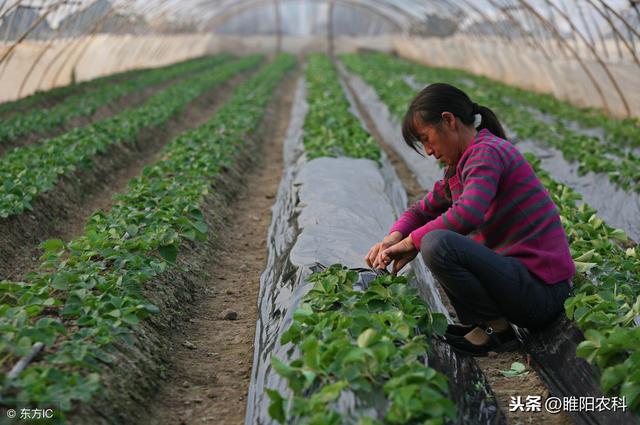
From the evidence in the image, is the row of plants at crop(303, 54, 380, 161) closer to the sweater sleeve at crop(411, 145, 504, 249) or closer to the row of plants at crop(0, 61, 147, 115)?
the sweater sleeve at crop(411, 145, 504, 249)

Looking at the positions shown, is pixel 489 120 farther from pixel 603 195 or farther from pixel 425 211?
pixel 603 195

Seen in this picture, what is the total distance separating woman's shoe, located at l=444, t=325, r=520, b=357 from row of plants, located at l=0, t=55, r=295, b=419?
1.79 metres

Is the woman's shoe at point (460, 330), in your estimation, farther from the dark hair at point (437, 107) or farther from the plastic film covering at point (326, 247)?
the dark hair at point (437, 107)

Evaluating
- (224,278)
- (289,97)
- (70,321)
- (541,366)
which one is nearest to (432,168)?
(224,278)

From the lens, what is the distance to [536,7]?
712 inches

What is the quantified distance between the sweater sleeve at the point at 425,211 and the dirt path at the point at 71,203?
279 centimetres

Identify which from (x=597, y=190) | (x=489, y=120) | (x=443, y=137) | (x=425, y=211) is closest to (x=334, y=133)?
(x=597, y=190)

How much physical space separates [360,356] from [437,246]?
93 cm

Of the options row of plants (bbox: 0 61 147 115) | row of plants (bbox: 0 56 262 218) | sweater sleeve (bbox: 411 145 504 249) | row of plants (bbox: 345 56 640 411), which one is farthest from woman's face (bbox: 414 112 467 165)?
row of plants (bbox: 0 61 147 115)

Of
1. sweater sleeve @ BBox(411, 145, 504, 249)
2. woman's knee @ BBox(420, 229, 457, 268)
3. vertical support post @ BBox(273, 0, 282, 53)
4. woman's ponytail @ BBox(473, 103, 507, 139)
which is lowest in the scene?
vertical support post @ BBox(273, 0, 282, 53)

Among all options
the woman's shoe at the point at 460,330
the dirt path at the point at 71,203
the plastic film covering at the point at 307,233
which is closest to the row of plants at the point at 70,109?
the dirt path at the point at 71,203

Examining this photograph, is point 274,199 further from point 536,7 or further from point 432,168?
point 536,7

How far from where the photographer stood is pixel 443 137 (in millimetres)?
3742

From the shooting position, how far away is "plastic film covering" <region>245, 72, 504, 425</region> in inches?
143
